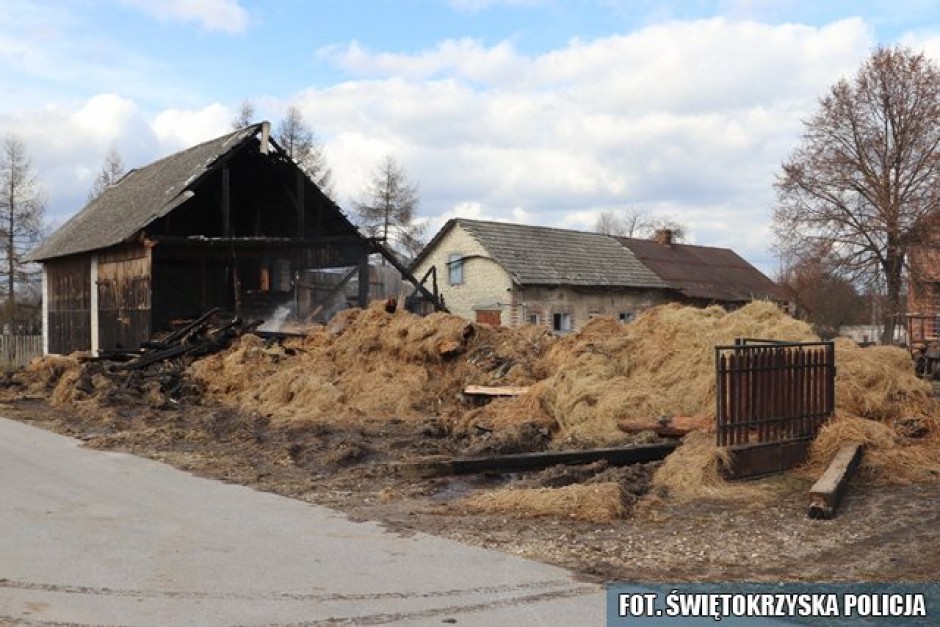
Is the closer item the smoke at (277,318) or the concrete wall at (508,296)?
the smoke at (277,318)

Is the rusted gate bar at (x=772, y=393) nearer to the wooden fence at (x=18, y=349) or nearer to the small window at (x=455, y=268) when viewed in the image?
the small window at (x=455, y=268)

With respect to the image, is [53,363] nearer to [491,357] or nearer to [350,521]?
[491,357]

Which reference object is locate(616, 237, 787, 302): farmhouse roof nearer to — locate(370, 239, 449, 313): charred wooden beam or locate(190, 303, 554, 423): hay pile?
locate(370, 239, 449, 313): charred wooden beam

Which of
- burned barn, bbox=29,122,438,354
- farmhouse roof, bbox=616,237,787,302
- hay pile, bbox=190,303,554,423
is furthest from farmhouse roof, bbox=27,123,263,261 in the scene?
farmhouse roof, bbox=616,237,787,302

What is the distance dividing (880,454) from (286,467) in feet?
24.2

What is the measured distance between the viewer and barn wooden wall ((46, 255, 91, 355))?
104 feet

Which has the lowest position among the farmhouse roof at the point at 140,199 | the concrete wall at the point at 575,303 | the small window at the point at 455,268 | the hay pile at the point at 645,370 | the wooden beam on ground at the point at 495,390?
the wooden beam on ground at the point at 495,390

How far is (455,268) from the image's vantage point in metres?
41.4

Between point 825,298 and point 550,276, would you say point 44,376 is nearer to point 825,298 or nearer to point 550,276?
point 550,276

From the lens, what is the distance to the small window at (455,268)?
4112 cm

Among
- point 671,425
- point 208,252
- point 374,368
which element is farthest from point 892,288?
point 671,425

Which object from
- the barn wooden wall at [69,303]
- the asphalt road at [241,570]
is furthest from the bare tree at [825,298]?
the asphalt road at [241,570]

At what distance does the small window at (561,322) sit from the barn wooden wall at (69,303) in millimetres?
18089

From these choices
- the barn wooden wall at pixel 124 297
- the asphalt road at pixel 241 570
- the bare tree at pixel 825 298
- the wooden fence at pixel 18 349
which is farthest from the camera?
the bare tree at pixel 825 298
